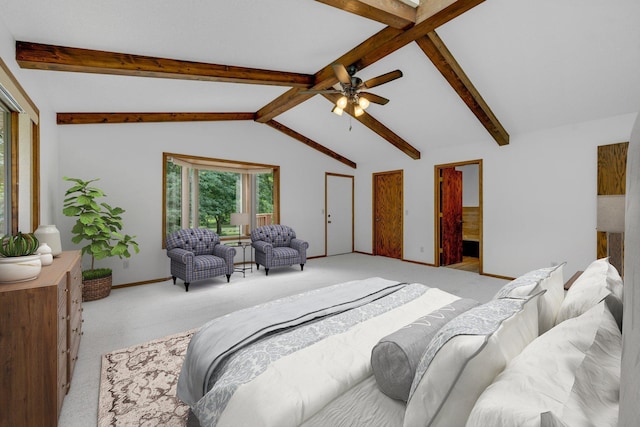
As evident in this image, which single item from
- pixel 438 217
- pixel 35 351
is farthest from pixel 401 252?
pixel 35 351

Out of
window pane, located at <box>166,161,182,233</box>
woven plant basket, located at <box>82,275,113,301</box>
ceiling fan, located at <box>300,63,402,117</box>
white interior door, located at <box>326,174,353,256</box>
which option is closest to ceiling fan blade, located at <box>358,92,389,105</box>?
ceiling fan, located at <box>300,63,402,117</box>

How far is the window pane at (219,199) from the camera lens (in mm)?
7500

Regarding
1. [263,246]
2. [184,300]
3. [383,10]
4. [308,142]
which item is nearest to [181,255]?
[184,300]

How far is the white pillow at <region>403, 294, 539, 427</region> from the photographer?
0.81 meters

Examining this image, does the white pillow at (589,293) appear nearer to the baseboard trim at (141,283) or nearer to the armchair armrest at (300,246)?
the armchair armrest at (300,246)

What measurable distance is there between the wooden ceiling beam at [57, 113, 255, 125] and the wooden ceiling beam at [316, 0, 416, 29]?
134 inches

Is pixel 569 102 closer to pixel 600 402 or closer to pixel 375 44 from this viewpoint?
pixel 375 44

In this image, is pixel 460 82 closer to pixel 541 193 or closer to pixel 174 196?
pixel 541 193

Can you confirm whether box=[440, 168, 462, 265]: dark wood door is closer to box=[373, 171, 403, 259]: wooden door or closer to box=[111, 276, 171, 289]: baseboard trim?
box=[373, 171, 403, 259]: wooden door

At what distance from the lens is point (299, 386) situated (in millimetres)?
1113

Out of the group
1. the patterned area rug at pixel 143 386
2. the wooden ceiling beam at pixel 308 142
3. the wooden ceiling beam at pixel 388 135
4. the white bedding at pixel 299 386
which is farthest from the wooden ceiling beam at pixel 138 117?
the white bedding at pixel 299 386

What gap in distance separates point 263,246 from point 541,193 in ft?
14.3

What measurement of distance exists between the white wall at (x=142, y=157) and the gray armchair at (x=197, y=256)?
0.44 meters

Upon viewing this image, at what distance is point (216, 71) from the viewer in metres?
3.36
